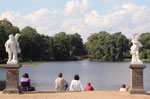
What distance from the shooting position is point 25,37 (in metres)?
84.6

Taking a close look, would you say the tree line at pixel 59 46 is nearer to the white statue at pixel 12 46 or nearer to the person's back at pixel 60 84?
the white statue at pixel 12 46

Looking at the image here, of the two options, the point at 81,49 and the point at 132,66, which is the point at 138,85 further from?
the point at 81,49

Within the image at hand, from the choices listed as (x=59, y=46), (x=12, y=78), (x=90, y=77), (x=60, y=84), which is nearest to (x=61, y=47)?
(x=59, y=46)

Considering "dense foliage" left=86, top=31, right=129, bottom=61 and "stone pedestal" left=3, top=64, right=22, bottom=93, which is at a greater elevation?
"dense foliage" left=86, top=31, right=129, bottom=61

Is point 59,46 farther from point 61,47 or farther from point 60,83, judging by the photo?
point 60,83

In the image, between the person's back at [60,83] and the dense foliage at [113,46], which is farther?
the dense foliage at [113,46]

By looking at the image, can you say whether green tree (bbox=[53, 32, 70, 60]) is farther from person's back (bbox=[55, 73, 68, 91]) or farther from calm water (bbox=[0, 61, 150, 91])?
person's back (bbox=[55, 73, 68, 91])

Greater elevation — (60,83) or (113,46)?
(113,46)

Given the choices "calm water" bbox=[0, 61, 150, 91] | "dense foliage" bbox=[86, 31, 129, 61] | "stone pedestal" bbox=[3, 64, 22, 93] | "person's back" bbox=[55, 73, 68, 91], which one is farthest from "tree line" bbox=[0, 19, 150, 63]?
"stone pedestal" bbox=[3, 64, 22, 93]

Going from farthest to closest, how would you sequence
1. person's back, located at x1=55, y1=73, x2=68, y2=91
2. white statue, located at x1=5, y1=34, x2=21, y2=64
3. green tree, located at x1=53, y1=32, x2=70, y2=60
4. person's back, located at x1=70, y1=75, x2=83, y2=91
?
green tree, located at x1=53, y1=32, x2=70, y2=60 → person's back, located at x1=55, y1=73, x2=68, y2=91 → person's back, located at x1=70, y1=75, x2=83, y2=91 → white statue, located at x1=5, y1=34, x2=21, y2=64

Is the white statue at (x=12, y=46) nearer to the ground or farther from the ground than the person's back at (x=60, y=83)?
farther from the ground

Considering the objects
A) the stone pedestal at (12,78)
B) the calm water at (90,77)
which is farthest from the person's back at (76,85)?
the calm water at (90,77)

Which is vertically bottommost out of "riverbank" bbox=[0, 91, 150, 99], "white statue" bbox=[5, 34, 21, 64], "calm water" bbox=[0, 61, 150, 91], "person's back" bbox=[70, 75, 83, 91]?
"calm water" bbox=[0, 61, 150, 91]

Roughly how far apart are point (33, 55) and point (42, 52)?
3.51 metres
